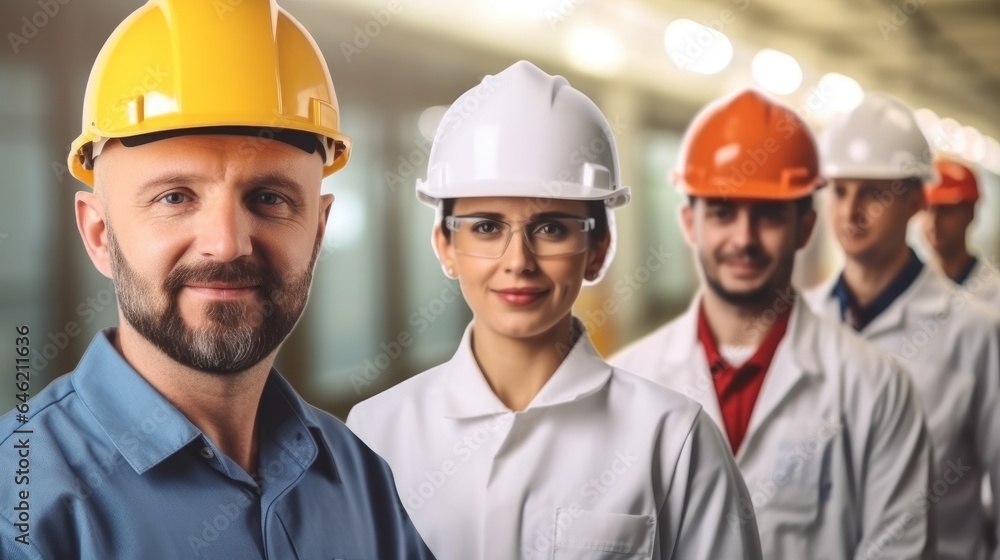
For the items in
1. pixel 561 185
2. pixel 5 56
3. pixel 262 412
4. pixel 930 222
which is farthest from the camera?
pixel 930 222

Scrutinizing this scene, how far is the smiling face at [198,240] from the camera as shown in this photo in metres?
1.88

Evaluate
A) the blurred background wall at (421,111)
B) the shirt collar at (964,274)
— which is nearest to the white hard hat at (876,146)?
the blurred background wall at (421,111)

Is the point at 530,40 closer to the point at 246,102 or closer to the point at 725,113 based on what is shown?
the point at 725,113

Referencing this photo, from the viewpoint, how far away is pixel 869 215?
4344 mm

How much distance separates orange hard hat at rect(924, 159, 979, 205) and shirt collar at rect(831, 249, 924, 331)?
1463mm

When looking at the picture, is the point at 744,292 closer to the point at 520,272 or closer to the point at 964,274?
the point at 520,272

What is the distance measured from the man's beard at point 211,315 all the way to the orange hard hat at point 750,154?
2022mm

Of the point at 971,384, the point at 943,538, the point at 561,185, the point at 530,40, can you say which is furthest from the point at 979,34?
the point at 561,185

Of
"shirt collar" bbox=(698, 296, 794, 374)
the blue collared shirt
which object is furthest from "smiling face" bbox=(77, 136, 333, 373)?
"shirt collar" bbox=(698, 296, 794, 374)

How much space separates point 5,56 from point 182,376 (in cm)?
106

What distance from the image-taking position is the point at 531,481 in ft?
8.64

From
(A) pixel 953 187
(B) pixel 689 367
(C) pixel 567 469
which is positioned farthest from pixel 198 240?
(A) pixel 953 187

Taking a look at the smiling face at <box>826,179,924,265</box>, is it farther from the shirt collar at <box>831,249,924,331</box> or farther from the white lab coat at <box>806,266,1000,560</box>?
the white lab coat at <box>806,266,1000,560</box>

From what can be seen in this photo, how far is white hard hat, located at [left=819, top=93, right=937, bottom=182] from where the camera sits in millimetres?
4352
